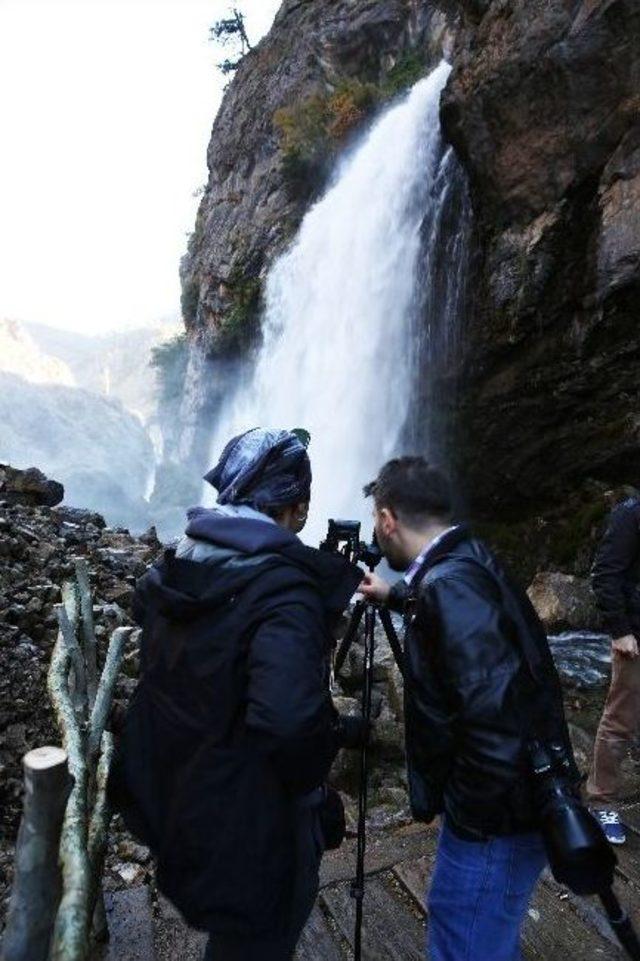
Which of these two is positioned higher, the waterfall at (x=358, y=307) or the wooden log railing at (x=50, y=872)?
the waterfall at (x=358, y=307)

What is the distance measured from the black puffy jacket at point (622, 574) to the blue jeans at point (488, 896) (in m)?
1.94

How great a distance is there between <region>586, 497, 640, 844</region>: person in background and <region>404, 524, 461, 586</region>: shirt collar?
198 centimetres

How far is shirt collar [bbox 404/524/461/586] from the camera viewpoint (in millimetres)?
1888

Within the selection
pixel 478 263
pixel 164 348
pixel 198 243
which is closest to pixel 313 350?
pixel 478 263

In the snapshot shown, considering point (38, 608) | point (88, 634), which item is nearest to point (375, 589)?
point (88, 634)

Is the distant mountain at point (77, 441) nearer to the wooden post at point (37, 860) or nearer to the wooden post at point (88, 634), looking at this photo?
the wooden post at point (88, 634)

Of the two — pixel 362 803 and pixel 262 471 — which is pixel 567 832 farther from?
pixel 262 471

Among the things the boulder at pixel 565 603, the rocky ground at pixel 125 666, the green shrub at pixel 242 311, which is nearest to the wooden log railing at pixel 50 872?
the rocky ground at pixel 125 666

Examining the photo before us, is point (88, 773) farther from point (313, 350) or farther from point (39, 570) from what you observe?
point (313, 350)

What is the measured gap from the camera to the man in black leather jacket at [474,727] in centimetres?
167

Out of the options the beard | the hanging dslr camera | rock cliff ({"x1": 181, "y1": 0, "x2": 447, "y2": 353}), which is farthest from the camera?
rock cliff ({"x1": 181, "y1": 0, "x2": 447, "y2": 353})

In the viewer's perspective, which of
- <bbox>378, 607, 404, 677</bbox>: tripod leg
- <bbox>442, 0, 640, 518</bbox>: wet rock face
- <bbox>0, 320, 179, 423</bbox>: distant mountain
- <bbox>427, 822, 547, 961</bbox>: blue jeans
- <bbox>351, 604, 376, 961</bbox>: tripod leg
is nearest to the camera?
<bbox>427, 822, 547, 961</bbox>: blue jeans

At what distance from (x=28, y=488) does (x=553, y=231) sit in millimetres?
11031

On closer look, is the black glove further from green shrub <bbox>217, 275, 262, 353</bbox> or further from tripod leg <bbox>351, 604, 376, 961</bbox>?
green shrub <bbox>217, 275, 262, 353</bbox>
